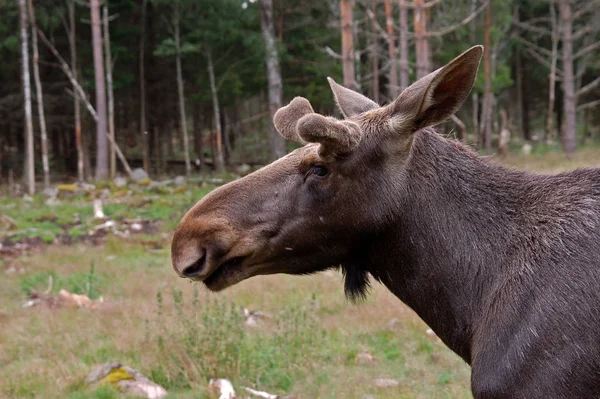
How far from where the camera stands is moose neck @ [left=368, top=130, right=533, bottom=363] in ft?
10.5

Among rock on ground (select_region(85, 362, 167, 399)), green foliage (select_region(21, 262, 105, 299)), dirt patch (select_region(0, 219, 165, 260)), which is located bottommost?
dirt patch (select_region(0, 219, 165, 260))

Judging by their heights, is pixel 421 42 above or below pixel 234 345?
above

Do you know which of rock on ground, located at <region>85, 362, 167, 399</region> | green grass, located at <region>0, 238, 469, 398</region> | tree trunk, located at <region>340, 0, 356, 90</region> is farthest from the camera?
tree trunk, located at <region>340, 0, 356, 90</region>

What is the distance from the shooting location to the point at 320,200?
330 centimetres

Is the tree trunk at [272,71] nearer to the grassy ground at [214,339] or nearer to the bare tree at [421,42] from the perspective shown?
the bare tree at [421,42]

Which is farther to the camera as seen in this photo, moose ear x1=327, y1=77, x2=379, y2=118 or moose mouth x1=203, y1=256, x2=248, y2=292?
moose ear x1=327, y1=77, x2=379, y2=118

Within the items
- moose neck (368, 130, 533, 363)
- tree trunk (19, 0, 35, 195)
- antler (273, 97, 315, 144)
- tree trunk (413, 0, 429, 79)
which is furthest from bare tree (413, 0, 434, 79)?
moose neck (368, 130, 533, 363)

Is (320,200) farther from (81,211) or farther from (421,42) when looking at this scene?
(81,211)

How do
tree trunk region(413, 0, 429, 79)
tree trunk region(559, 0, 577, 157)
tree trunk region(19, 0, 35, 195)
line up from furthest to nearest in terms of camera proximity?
tree trunk region(559, 0, 577, 157) < tree trunk region(19, 0, 35, 195) < tree trunk region(413, 0, 429, 79)

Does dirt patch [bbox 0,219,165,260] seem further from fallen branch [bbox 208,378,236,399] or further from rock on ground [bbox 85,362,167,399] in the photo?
fallen branch [bbox 208,378,236,399]

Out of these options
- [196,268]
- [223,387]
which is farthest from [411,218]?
[223,387]

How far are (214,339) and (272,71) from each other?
2045 cm

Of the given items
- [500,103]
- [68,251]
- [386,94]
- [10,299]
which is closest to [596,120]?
[500,103]

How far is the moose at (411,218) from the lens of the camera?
3049 millimetres
